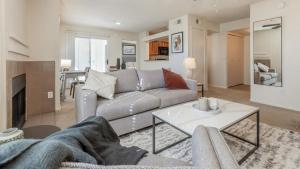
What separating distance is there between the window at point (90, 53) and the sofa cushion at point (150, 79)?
14.3 feet

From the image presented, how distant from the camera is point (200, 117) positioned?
1661 millimetres

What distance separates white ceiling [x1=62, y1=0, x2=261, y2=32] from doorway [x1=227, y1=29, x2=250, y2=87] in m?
1.14

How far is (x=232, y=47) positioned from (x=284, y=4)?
2978 millimetres

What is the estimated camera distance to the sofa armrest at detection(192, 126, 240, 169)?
1.80 feet

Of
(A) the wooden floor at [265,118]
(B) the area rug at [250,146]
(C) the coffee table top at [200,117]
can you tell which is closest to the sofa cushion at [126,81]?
(B) the area rug at [250,146]

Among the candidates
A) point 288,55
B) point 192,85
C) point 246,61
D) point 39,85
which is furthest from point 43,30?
point 246,61

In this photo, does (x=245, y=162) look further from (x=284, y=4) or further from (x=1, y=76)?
(x=284, y=4)

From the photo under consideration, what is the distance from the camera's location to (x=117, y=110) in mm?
2059

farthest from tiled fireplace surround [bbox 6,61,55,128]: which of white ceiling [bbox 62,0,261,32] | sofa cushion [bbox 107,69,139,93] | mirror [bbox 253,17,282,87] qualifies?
mirror [bbox 253,17,282,87]

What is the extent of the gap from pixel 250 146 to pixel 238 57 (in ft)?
18.4

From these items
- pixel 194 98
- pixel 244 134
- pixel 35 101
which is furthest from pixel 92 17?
pixel 244 134

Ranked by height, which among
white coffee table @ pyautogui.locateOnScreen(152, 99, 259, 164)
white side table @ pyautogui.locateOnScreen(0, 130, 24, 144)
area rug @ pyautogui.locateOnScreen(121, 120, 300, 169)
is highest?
white side table @ pyautogui.locateOnScreen(0, 130, 24, 144)

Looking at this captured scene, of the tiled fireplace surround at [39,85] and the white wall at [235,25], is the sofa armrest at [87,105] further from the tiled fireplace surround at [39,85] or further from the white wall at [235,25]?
the white wall at [235,25]

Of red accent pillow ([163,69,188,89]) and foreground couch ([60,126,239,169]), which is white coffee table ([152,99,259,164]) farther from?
red accent pillow ([163,69,188,89])
